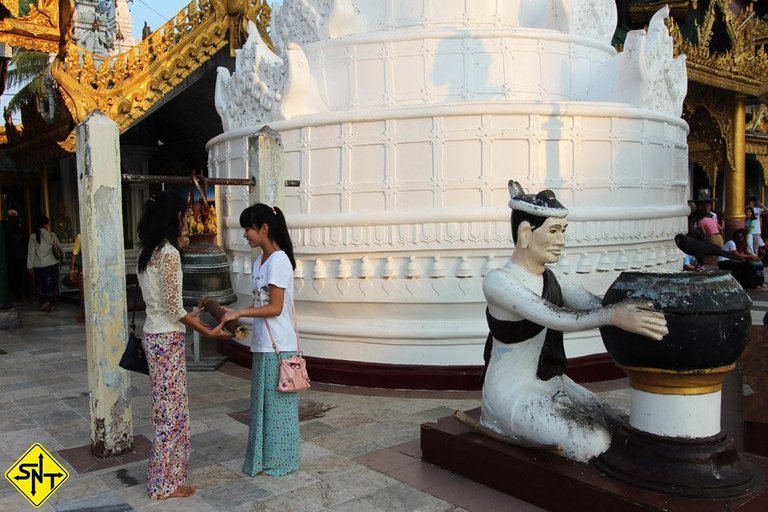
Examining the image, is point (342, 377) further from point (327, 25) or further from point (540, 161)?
point (327, 25)

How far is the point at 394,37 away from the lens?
7.24 m

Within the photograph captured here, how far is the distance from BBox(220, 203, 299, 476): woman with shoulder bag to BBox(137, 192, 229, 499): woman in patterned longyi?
1.29ft

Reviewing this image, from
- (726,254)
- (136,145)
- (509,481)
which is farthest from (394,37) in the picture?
(136,145)

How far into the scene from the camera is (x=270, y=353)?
14.7 ft

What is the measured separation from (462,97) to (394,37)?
3.31 feet

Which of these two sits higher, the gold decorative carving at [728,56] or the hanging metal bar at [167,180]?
the gold decorative carving at [728,56]

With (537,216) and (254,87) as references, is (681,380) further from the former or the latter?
(254,87)

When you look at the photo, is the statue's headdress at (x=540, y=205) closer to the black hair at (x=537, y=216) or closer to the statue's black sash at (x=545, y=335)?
the black hair at (x=537, y=216)

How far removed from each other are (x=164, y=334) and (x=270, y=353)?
69 centimetres

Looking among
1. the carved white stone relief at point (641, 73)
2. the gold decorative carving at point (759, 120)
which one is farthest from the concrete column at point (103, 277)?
the gold decorative carving at point (759, 120)

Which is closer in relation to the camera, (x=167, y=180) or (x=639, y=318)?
(x=639, y=318)

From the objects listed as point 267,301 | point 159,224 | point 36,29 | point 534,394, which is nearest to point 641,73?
point 534,394

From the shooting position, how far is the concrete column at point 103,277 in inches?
188

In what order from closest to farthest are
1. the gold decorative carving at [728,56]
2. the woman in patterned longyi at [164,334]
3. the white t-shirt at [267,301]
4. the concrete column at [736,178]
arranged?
the woman in patterned longyi at [164,334], the white t-shirt at [267,301], the gold decorative carving at [728,56], the concrete column at [736,178]
